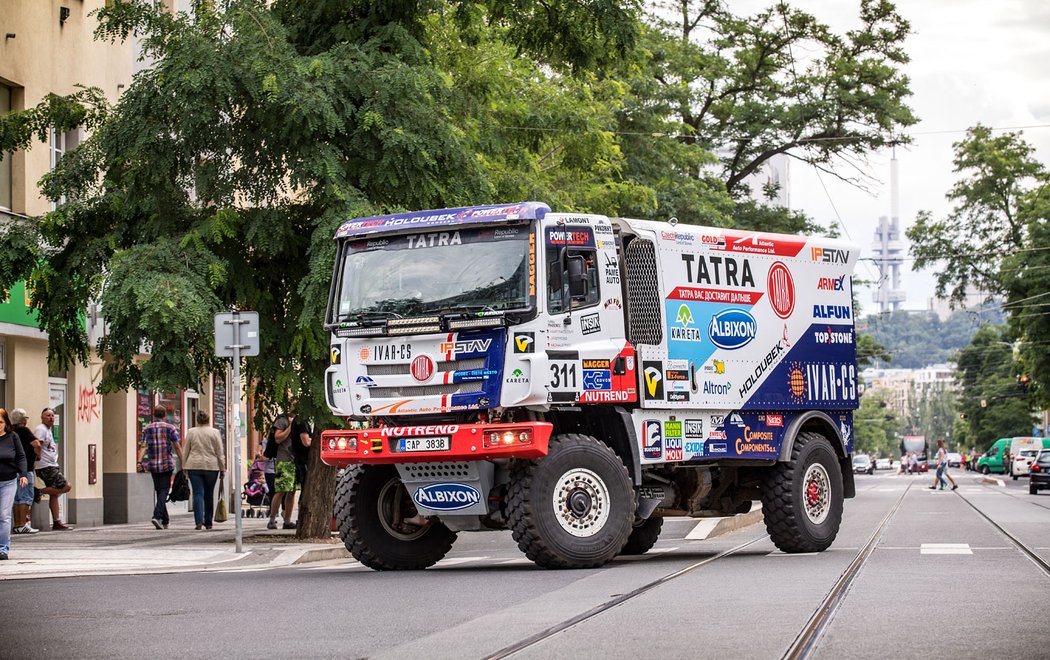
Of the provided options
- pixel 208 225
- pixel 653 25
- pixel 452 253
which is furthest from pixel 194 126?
pixel 653 25

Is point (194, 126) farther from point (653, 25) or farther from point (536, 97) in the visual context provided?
point (653, 25)

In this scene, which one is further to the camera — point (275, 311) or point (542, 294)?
point (275, 311)

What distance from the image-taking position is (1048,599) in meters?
11.6

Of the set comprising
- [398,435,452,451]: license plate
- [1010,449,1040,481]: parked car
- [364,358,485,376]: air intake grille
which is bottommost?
[1010,449,1040,481]: parked car

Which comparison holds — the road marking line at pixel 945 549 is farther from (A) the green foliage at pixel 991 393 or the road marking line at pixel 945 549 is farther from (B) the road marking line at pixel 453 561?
(A) the green foliage at pixel 991 393

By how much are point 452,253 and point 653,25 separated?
2979 centimetres

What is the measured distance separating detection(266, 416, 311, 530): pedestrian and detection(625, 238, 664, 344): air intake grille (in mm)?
7391

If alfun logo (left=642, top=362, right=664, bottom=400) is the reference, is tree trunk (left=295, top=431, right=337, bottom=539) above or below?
below

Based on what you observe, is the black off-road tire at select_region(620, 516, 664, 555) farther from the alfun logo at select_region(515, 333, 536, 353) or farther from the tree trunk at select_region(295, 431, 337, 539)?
the tree trunk at select_region(295, 431, 337, 539)

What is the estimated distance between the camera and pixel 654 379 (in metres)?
15.9

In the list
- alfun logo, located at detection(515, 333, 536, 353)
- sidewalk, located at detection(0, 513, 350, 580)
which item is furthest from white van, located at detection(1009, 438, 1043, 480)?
alfun logo, located at detection(515, 333, 536, 353)

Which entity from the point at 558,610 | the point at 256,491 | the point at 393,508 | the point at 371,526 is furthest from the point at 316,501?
the point at 558,610

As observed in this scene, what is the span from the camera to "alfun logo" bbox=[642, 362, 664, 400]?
51.8ft

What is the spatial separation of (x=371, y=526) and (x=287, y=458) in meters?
8.85
